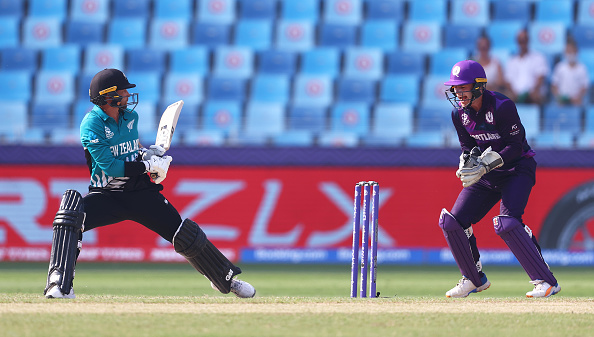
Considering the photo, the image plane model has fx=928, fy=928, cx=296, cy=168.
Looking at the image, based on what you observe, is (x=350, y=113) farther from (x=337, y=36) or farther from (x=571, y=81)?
(x=571, y=81)

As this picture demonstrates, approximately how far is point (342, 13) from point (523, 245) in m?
8.51

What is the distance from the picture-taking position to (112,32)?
14672 millimetres

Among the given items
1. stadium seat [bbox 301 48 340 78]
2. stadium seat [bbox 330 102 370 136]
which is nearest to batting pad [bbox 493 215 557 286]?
stadium seat [bbox 330 102 370 136]

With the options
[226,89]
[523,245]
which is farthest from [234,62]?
[523,245]

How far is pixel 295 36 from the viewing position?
14.3m

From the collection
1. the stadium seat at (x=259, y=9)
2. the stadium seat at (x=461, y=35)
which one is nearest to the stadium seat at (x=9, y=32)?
the stadium seat at (x=259, y=9)

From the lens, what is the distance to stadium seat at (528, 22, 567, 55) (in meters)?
14.0

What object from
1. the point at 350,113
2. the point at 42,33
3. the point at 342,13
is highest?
the point at 342,13

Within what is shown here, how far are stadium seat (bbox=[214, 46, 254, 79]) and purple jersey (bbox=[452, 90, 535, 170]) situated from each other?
7148 mm

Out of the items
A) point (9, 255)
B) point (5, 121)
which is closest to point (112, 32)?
point (5, 121)

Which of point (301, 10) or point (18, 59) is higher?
point (301, 10)

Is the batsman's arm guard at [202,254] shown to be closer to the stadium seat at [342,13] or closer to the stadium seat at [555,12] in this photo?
the stadium seat at [342,13]

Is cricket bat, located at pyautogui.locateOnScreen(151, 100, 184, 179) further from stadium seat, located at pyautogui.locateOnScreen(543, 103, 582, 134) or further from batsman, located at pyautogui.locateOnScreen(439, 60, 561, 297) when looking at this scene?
stadium seat, located at pyautogui.locateOnScreen(543, 103, 582, 134)

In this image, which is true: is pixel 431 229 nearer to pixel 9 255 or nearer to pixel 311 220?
pixel 311 220
